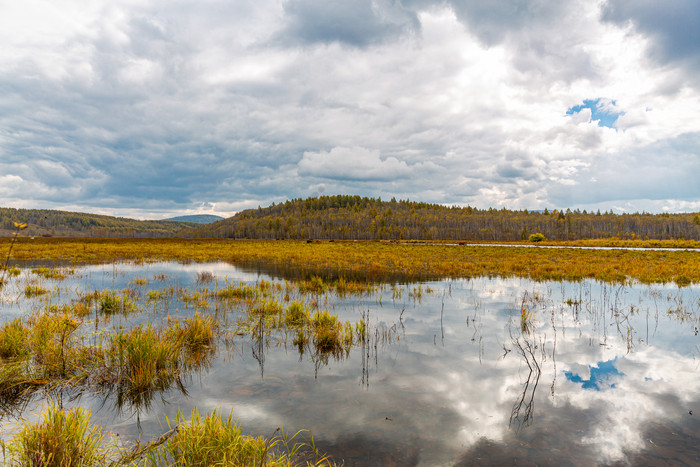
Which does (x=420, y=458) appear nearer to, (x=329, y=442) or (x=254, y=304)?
(x=329, y=442)

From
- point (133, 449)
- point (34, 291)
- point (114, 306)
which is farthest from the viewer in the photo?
point (34, 291)

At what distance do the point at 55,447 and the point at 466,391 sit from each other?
6830mm

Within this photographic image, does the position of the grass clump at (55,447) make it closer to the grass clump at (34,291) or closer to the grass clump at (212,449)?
the grass clump at (212,449)

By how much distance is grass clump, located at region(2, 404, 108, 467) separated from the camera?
401 cm

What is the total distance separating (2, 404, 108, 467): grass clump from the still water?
3.20 ft

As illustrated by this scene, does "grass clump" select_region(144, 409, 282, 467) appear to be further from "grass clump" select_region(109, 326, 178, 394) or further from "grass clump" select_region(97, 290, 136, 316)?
"grass clump" select_region(97, 290, 136, 316)

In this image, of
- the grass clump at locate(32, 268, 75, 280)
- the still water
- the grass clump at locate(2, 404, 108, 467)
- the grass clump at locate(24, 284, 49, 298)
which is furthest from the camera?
the grass clump at locate(32, 268, 75, 280)

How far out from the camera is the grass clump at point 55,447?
401cm

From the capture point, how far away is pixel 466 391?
22.9 ft

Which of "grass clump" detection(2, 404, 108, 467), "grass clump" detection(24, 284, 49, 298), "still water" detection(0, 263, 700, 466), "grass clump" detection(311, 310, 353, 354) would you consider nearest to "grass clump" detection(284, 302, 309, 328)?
"grass clump" detection(311, 310, 353, 354)

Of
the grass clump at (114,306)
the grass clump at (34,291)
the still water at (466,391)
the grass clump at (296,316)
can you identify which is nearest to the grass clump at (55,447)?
the still water at (466,391)

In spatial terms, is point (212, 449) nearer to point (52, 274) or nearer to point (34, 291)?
point (34, 291)

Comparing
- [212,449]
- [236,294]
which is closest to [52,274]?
[236,294]

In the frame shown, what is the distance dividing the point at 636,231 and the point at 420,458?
21971 centimetres
